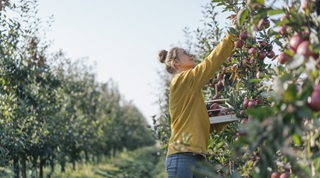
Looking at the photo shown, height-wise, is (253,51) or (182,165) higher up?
(253,51)

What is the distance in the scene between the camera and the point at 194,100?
12.1 ft

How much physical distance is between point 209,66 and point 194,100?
0.28 meters

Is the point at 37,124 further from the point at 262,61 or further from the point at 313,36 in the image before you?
the point at 313,36

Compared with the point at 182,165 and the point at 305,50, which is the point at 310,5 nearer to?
the point at 305,50

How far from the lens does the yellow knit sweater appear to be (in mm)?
3561

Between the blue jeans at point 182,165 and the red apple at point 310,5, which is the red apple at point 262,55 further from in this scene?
the red apple at point 310,5

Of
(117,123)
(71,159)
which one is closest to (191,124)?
(71,159)

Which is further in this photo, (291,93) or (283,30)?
(283,30)

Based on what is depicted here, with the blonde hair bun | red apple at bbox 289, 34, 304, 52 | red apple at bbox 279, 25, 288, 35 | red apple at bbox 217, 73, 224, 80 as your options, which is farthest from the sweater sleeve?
red apple at bbox 289, 34, 304, 52

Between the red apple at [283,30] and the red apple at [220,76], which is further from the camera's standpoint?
the red apple at [220,76]

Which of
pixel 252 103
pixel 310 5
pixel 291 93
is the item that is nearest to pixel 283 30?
pixel 310 5

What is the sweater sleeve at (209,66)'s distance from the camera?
3.54 meters

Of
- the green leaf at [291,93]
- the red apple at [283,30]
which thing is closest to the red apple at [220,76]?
the red apple at [283,30]

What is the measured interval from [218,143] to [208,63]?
3.42 ft
